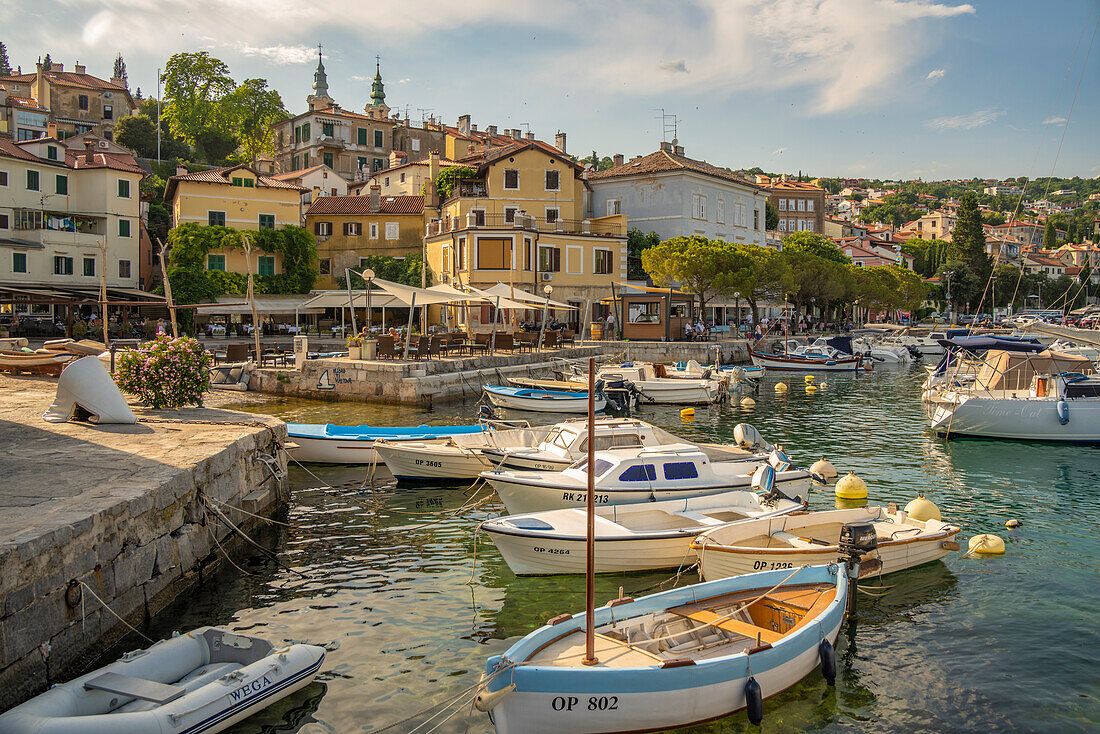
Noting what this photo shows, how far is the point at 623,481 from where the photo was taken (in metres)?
14.3

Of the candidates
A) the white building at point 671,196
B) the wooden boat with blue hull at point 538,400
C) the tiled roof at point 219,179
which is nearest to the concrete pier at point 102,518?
the wooden boat with blue hull at point 538,400

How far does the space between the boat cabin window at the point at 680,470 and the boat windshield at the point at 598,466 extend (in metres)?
1.11

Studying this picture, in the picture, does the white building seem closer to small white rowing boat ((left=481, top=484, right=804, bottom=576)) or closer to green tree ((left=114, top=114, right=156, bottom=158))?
green tree ((left=114, top=114, right=156, bottom=158))

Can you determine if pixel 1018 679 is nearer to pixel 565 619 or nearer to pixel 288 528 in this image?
pixel 565 619

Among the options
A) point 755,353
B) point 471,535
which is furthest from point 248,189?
point 471,535

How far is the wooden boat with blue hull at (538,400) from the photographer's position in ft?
94.7

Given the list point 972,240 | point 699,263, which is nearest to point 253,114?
point 699,263

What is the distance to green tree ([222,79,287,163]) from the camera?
77438 mm

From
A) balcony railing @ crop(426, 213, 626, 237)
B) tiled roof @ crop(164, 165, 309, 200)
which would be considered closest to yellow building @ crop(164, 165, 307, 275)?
tiled roof @ crop(164, 165, 309, 200)

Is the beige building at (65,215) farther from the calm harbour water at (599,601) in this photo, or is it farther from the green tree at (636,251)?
the calm harbour water at (599,601)

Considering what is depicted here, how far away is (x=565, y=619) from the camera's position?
337 inches

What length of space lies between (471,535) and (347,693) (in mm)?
6154

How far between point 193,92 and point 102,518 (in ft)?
259

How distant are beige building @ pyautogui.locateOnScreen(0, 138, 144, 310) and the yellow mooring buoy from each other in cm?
4434
